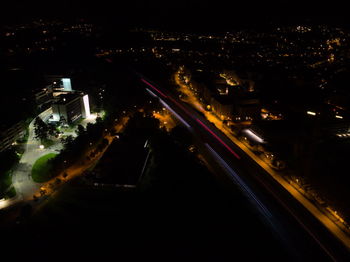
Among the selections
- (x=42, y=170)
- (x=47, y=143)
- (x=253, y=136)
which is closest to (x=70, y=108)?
(x=47, y=143)

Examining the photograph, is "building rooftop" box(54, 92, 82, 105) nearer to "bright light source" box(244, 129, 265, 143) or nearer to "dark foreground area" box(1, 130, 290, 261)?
"dark foreground area" box(1, 130, 290, 261)

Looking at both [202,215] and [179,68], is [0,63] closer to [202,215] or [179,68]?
[179,68]

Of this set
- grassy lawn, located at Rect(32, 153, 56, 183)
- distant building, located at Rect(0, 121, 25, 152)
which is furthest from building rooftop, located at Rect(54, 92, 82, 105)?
grassy lawn, located at Rect(32, 153, 56, 183)

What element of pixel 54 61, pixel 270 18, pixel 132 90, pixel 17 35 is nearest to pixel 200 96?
pixel 132 90

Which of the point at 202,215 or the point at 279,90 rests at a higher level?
the point at 279,90

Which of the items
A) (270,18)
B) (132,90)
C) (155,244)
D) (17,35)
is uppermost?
(270,18)

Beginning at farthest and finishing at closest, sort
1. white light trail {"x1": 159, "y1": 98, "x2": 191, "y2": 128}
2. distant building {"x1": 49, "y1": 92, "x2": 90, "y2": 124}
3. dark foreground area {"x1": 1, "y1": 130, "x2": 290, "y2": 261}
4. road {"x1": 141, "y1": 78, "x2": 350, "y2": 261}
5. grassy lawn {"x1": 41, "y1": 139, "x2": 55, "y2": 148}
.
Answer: distant building {"x1": 49, "y1": 92, "x2": 90, "y2": 124}, white light trail {"x1": 159, "y1": 98, "x2": 191, "y2": 128}, grassy lawn {"x1": 41, "y1": 139, "x2": 55, "y2": 148}, dark foreground area {"x1": 1, "y1": 130, "x2": 290, "y2": 261}, road {"x1": 141, "y1": 78, "x2": 350, "y2": 261}
